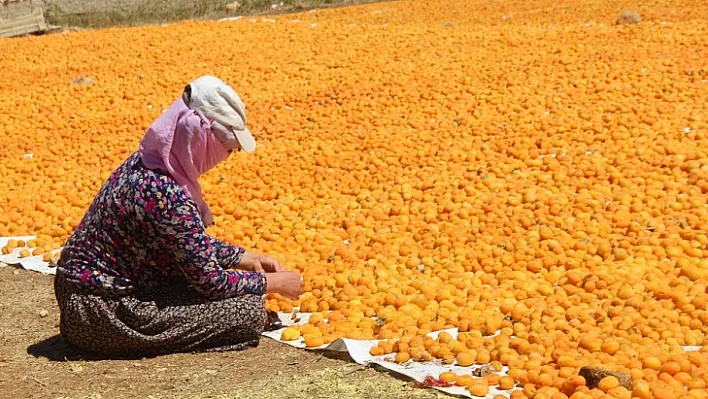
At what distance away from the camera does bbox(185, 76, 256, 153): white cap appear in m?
3.66

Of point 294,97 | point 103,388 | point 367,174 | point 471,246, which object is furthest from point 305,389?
point 294,97

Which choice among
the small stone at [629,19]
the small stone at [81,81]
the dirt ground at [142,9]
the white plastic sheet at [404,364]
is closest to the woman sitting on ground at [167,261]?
the white plastic sheet at [404,364]

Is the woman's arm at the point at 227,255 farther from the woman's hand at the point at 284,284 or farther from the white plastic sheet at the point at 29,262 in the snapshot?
the white plastic sheet at the point at 29,262

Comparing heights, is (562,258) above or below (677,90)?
below

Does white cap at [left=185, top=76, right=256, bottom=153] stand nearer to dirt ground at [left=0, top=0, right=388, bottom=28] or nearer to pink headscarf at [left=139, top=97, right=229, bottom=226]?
pink headscarf at [left=139, top=97, right=229, bottom=226]

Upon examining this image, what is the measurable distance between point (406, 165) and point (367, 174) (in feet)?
1.12

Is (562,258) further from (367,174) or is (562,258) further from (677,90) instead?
(677,90)

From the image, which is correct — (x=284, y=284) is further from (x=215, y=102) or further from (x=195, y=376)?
(x=215, y=102)

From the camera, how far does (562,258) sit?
15.4 feet

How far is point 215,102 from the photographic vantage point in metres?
3.66

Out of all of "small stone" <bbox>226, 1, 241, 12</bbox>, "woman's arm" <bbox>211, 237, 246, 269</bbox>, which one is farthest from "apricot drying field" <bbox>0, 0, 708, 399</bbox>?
"small stone" <bbox>226, 1, 241, 12</bbox>

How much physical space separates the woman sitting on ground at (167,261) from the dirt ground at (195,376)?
0.37 ft

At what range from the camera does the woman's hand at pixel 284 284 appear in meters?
4.07

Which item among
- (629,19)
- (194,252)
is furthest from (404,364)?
(629,19)
